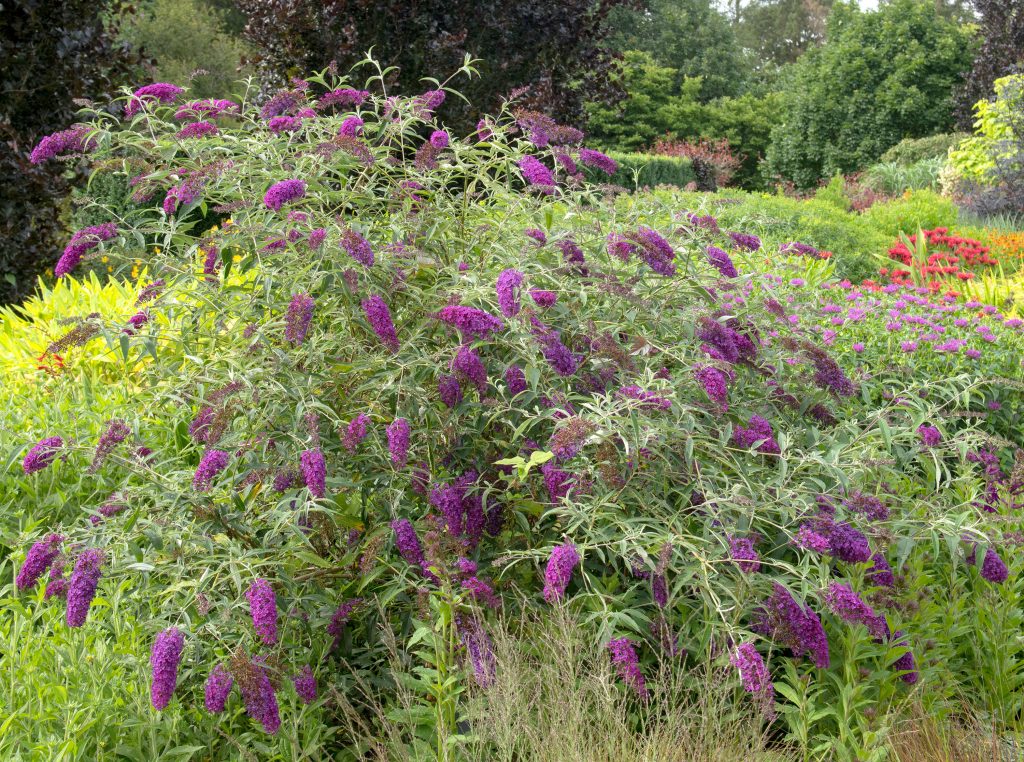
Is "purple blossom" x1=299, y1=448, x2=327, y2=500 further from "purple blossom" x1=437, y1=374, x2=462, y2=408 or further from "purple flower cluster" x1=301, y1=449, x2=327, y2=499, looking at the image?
"purple blossom" x1=437, y1=374, x2=462, y2=408

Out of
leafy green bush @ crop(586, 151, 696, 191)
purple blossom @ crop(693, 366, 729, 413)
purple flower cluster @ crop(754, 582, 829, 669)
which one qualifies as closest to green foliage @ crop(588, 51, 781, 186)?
leafy green bush @ crop(586, 151, 696, 191)

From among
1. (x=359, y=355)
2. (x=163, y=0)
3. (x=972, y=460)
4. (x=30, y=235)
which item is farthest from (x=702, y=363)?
(x=163, y=0)

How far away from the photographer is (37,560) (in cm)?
246

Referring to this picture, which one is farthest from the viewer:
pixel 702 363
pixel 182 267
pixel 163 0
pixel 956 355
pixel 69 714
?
pixel 163 0

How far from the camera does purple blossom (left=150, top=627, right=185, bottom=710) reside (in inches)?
83.0

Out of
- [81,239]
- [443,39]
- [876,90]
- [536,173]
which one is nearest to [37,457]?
[81,239]

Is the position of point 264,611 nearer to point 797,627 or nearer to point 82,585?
point 82,585

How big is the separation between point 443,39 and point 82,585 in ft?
17.8

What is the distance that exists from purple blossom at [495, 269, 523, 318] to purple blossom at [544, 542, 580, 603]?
646 mm

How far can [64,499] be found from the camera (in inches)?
147

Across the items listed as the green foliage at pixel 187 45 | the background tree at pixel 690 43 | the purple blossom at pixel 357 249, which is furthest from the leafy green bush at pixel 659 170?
the purple blossom at pixel 357 249

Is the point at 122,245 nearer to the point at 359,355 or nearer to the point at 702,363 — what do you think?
the point at 359,355

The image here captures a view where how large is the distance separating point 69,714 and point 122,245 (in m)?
1.55

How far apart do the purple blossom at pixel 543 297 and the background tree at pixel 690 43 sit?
90.6 feet
